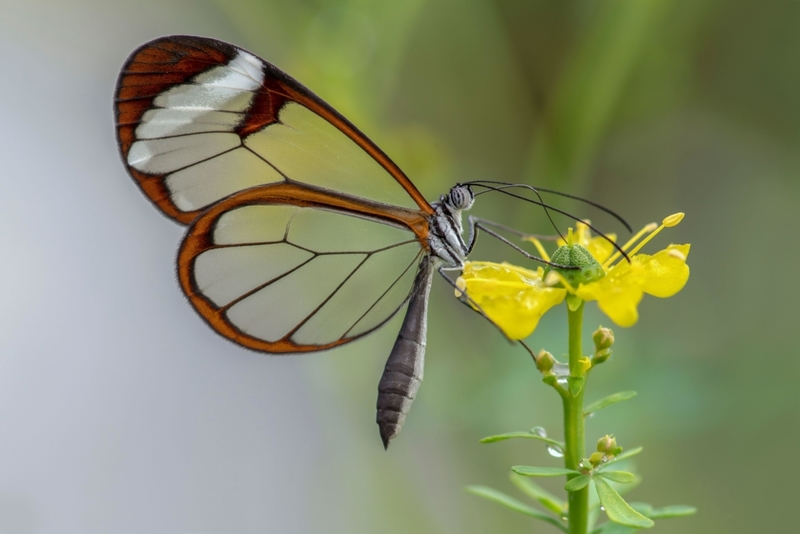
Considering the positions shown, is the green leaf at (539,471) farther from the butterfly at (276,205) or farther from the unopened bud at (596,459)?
the butterfly at (276,205)

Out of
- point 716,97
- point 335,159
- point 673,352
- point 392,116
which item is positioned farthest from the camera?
point 392,116

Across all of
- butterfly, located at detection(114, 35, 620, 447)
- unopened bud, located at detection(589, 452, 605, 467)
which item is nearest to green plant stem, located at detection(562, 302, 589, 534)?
unopened bud, located at detection(589, 452, 605, 467)

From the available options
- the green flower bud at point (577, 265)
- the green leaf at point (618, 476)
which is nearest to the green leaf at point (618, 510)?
the green leaf at point (618, 476)

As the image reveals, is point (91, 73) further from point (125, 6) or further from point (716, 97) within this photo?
point (716, 97)

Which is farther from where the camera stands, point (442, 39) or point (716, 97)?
point (442, 39)

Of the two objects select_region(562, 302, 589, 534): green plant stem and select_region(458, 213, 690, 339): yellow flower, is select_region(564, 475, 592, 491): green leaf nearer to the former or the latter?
select_region(562, 302, 589, 534): green plant stem

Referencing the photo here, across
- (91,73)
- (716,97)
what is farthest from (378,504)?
(91,73)
